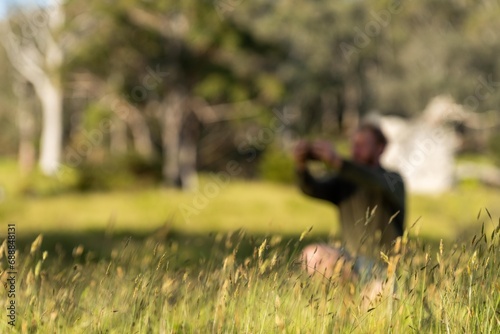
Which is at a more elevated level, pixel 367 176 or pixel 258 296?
pixel 367 176

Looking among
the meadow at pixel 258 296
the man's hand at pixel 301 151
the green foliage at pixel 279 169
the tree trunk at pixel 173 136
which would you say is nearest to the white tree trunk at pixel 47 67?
the tree trunk at pixel 173 136

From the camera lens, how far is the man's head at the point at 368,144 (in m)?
4.61

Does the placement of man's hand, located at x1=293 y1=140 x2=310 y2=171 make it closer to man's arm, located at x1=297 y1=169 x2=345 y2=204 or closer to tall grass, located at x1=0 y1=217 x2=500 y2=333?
man's arm, located at x1=297 y1=169 x2=345 y2=204

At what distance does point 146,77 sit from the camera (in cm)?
2356

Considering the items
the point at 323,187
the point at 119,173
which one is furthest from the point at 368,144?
the point at 119,173

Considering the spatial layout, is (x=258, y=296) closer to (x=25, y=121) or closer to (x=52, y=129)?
(x=52, y=129)

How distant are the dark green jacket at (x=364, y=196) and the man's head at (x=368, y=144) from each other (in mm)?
95

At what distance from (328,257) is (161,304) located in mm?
1165

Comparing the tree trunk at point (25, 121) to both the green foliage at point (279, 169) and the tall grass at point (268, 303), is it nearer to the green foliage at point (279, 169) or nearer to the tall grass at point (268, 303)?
the green foliage at point (279, 169)

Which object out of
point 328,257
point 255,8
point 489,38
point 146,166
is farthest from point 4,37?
point 328,257

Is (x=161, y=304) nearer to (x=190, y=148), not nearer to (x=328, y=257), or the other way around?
(x=328, y=257)

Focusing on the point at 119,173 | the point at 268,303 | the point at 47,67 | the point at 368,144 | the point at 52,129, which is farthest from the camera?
the point at 52,129

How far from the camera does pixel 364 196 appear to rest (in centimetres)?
473

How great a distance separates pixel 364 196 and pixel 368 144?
1.14ft
